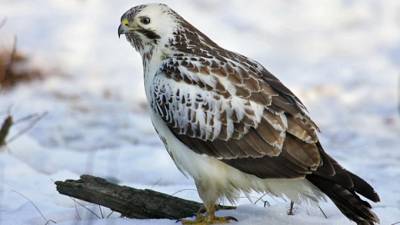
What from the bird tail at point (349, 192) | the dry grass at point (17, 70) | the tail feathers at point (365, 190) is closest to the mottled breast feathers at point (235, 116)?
the bird tail at point (349, 192)

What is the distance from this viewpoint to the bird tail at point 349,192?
5402 mm

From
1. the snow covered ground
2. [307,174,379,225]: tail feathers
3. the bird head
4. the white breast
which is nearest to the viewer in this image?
[307,174,379,225]: tail feathers

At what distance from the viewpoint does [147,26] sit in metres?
6.18

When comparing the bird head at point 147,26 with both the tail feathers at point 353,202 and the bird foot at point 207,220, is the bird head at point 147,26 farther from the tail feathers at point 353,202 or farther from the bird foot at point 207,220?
the tail feathers at point 353,202

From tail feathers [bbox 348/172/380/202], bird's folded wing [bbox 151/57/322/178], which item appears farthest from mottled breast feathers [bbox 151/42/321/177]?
tail feathers [bbox 348/172/380/202]

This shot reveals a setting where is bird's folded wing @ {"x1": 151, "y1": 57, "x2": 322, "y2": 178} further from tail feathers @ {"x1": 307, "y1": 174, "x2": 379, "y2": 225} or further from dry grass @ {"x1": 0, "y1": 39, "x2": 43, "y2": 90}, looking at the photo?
dry grass @ {"x1": 0, "y1": 39, "x2": 43, "y2": 90}

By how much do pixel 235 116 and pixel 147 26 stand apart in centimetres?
98

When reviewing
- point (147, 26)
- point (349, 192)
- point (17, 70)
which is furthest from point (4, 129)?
point (17, 70)

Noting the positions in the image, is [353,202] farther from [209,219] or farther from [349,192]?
[209,219]

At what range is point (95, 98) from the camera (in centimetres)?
1279

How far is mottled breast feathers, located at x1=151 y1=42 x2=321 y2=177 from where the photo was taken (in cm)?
562

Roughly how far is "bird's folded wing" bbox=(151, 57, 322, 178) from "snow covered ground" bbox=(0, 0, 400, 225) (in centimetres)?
56

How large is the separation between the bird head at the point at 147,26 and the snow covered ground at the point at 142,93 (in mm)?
1259

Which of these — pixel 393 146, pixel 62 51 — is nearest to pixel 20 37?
pixel 62 51
